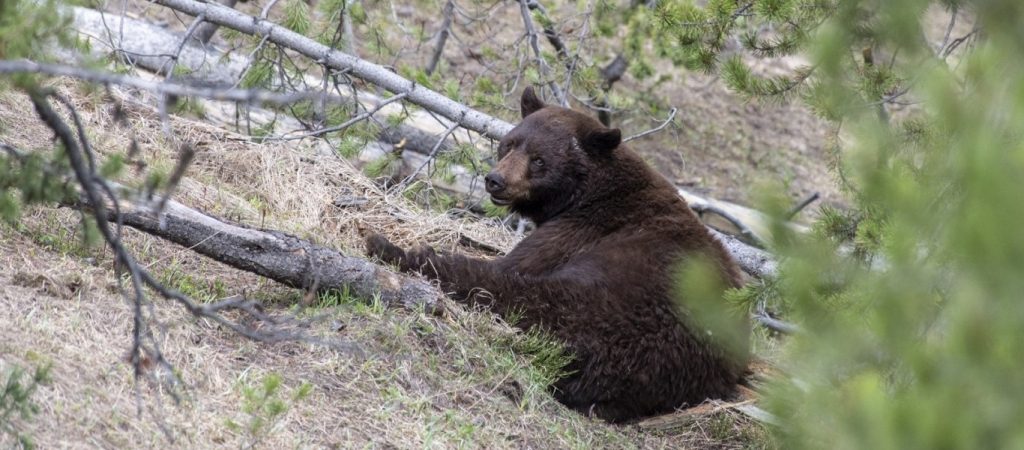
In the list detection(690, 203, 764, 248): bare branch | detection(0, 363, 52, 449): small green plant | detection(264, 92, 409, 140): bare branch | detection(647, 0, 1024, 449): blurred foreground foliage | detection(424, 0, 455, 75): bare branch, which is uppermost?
detection(647, 0, 1024, 449): blurred foreground foliage

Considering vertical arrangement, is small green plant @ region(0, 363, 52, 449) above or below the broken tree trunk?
above

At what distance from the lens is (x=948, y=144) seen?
3.36 m

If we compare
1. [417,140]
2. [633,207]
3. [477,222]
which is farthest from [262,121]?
[633,207]

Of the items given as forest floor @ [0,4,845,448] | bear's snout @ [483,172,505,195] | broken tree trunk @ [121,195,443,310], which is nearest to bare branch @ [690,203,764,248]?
forest floor @ [0,4,845,448]

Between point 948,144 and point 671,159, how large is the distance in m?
10.8

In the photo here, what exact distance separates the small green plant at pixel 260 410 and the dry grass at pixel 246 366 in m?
0.01

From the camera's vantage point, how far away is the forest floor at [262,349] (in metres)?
4.33

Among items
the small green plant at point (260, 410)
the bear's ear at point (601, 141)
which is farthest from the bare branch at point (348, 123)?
the small green plant at point (260, 410)

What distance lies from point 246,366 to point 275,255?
2.51 ft

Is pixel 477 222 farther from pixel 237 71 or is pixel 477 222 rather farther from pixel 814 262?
pixel 814 262

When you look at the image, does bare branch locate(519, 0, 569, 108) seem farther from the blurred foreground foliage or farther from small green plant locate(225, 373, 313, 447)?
the blurred foreground foliage

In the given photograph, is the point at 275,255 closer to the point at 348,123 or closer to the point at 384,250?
the point at 384,250

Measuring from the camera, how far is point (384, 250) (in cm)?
652

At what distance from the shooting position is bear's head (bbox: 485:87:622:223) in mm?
7270
